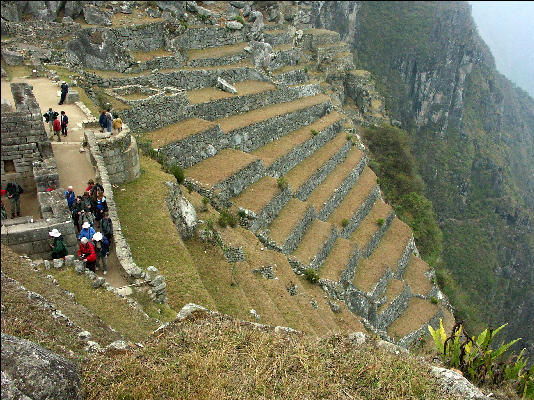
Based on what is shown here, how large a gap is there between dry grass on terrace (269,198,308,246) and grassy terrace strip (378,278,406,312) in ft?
20.3

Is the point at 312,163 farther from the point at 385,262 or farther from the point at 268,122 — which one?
the point at 385,262

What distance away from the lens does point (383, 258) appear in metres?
26.4

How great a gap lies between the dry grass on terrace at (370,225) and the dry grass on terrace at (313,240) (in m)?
3.41

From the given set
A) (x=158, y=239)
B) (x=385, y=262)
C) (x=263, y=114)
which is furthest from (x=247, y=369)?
(x=263, y=114)

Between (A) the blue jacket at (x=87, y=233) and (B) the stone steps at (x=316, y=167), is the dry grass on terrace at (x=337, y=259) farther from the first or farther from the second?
(A) the blue jacket at (x=87, y=233)

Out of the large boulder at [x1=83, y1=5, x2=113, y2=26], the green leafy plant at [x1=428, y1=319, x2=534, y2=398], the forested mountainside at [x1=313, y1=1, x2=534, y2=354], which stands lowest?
the forested mountainside at [x1=313, y1=1, x2=534, y2=354]

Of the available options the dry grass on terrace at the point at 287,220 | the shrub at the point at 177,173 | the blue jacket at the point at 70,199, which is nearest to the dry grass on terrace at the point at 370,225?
the dry grass on terrace at the point at 287,220

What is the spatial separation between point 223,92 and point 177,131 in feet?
24.1

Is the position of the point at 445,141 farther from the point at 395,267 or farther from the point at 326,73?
the point at 395,267

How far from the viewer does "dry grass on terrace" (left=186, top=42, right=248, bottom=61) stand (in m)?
30.9

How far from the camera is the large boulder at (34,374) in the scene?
5.14 m

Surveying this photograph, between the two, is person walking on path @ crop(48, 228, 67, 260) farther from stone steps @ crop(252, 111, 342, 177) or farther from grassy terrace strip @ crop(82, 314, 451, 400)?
stone steps @ crop(252, 111, 342, 177)

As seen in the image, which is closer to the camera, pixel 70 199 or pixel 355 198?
pixel 70 199

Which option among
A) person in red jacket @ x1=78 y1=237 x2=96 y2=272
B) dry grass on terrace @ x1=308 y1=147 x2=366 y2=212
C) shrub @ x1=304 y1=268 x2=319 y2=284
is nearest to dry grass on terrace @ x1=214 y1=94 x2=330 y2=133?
dry grass on terrace @ x1=308 y1=147 x2=366 y2=212
